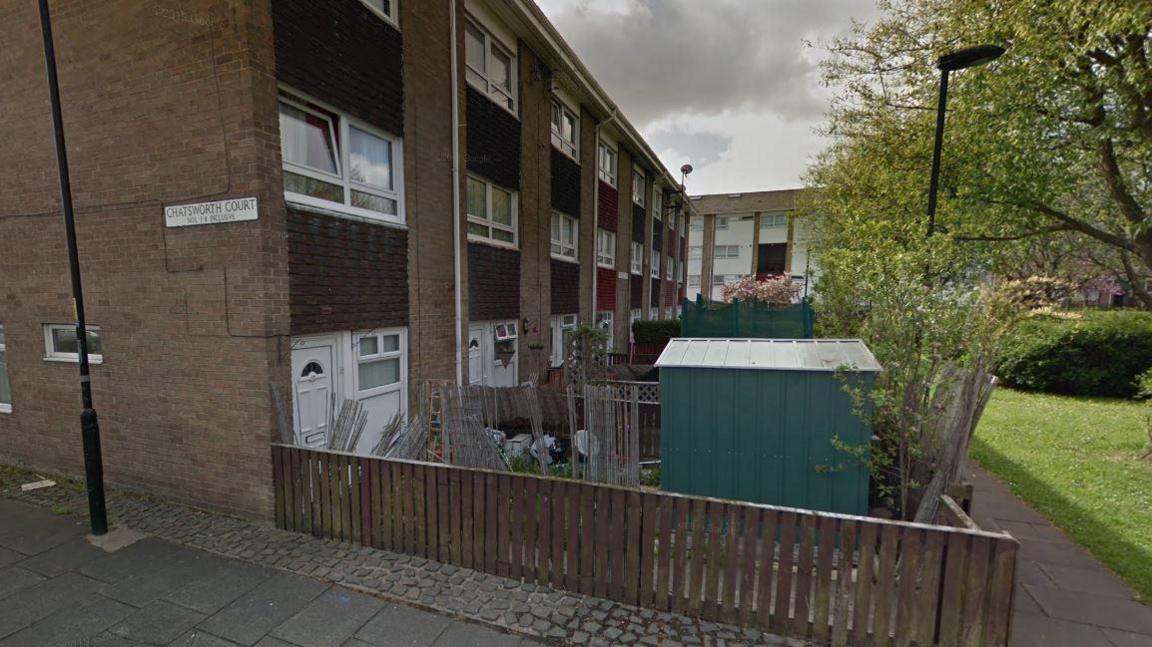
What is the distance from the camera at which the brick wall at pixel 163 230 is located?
15.0 ft

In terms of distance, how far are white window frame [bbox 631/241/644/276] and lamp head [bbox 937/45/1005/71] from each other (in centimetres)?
1293

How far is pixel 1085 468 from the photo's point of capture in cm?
688

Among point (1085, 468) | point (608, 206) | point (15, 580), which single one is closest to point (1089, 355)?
point (1085, 468)

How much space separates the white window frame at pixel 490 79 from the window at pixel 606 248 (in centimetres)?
589

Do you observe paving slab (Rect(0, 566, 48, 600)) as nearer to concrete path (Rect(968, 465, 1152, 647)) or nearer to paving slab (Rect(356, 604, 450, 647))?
paving slab (Rect(356, 604, 450, 647))

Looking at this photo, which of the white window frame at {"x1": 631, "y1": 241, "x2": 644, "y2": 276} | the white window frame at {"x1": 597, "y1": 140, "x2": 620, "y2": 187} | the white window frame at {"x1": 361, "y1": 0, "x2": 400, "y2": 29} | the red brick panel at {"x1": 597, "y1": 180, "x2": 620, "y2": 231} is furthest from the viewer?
the white window frame at {"x1": 631, "y1": 241, "x2": 644, "y2": 276}

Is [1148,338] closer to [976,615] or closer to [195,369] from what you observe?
[976,615]

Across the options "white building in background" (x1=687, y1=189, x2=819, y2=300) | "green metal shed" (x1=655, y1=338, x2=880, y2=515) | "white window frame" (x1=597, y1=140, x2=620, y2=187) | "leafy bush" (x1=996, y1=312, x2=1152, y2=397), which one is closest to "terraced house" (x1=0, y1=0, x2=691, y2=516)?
"green metal shed" (x1=655, y1=338, x2=880, y2=515)

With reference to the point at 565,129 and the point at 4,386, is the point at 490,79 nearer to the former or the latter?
the point at 565,129

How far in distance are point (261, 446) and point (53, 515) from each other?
2.59 meters

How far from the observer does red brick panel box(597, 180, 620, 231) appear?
15164mm

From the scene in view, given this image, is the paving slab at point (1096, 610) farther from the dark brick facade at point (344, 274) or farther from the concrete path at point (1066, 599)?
the dark brick facade at point (344, 274)

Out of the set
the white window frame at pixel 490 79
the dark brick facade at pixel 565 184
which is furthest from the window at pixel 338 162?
the dark brick facade at pixel 565 184

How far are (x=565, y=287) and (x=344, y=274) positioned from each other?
25.0 ft
